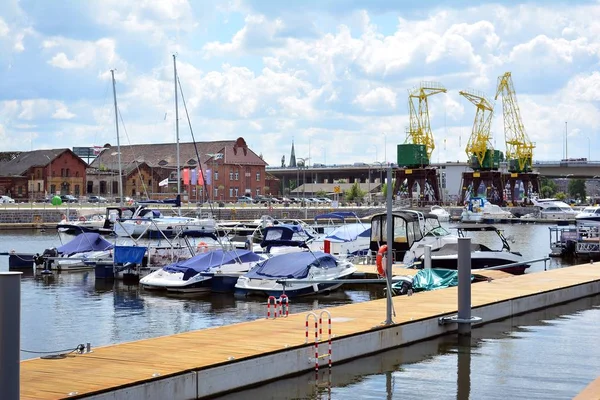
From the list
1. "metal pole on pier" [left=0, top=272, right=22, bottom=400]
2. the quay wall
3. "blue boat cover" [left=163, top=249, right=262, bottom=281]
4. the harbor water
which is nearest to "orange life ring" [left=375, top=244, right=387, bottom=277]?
the quay wall

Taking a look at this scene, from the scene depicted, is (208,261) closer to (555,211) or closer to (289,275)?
(289,275)

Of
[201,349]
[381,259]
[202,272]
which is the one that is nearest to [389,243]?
[381,259]

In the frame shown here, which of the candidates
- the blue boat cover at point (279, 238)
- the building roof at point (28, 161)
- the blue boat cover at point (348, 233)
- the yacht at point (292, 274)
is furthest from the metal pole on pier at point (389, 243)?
the building roof at point (28, 161)

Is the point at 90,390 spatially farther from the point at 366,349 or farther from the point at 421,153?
the point at 421,153

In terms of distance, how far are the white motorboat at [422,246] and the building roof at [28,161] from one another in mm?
98448

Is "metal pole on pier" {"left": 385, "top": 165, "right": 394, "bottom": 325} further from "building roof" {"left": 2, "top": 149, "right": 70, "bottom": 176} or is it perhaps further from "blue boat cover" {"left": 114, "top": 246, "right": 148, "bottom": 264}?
"building roof" {"left": 2, "top": 149, "right": 70, "bottom": 176}

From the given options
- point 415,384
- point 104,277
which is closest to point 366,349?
point 415,384

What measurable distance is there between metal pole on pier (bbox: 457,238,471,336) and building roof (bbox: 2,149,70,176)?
117 m

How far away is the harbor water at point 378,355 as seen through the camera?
60.4 ft

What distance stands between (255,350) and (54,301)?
1955cm

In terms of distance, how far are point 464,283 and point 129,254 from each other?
77.0ft

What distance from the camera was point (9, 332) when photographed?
1220 centimetres

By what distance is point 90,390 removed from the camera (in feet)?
47.5

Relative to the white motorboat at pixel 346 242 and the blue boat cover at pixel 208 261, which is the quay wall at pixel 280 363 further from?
the white motorboat at pixel 346 242
